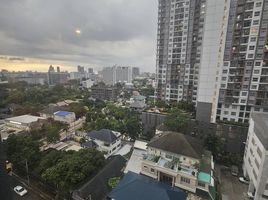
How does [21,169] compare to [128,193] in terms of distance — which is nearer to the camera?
[128,193]

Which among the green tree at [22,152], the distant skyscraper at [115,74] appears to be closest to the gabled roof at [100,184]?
the green tree at [22,152]

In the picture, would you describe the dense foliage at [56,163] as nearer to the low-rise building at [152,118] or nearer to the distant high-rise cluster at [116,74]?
the low-rise building at [152,118]

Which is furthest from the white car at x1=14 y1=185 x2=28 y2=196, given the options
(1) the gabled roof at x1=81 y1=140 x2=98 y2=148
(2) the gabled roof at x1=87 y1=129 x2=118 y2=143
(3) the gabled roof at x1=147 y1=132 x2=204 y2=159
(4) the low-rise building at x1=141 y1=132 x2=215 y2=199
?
(3) the gabled roof at x1=147 y1=132 x2=204 y2=159

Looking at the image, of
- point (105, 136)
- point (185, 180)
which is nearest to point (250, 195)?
point (185, 180)

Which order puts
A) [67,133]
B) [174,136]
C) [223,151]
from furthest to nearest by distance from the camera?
[67,133] < [223,151] < [174,136]

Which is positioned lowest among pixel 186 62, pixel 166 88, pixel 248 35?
pixel 166 88

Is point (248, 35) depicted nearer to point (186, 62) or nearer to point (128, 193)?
point (186, 62)

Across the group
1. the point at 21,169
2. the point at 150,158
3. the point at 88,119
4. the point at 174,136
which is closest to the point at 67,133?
the point at 88,119
